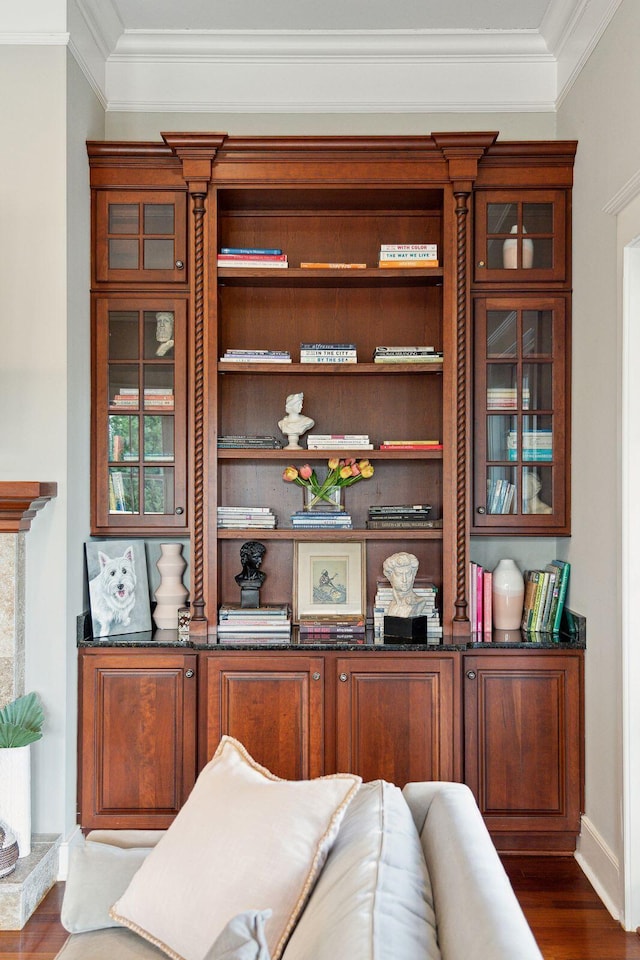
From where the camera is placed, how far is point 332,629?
336cm

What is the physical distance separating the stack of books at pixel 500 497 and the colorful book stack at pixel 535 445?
0.12 meters

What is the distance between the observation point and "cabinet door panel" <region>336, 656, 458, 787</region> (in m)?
3.15

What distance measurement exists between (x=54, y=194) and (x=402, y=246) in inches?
53.0

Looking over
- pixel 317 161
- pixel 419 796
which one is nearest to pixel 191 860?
pixel 419 796

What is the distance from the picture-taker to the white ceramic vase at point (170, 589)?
3.49m

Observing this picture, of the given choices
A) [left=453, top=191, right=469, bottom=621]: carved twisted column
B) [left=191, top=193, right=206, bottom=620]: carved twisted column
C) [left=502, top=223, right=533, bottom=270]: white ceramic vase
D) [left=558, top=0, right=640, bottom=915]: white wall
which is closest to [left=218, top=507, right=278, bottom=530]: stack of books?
[left=191, top=193, right=206, bottom=620]: carved twisted column

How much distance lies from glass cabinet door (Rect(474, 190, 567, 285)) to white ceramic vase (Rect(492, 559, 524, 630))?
1.18m

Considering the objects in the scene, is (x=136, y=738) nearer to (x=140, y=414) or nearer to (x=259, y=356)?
(x=140, y=414)

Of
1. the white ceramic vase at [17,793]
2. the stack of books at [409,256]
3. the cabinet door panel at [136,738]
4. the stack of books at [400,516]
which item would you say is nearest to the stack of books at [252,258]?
the stack of books at [409,256]

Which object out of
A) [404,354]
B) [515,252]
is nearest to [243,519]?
[404,354]

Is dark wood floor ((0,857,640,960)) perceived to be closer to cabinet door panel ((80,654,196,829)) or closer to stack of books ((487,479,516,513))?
cabinet door panel ((80,654,196,829))

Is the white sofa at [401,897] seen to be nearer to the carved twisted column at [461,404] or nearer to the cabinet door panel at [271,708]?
the cabinet door panel at [271,708]

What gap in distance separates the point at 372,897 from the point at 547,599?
2339mm

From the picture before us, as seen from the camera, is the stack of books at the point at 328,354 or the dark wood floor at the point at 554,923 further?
the stack of books at the point at 328,354
